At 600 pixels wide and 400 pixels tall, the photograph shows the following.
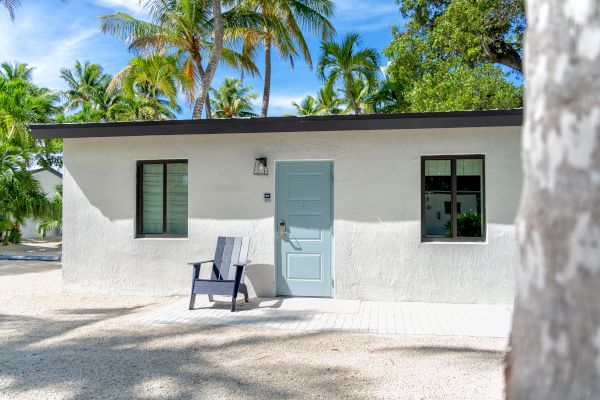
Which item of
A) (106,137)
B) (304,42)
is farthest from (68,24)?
(106,137)

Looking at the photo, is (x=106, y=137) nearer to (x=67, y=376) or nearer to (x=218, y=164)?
(x=218, y=164)

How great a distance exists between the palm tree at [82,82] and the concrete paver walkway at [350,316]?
101 ft

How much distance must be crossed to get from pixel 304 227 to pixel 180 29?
41.5 ft

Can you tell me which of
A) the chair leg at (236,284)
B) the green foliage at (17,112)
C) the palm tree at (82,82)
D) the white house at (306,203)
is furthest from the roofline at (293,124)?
the palm tree at (82,82)

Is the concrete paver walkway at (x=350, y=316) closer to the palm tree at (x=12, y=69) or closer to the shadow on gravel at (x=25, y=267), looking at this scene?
the shadow on gravel at (x=25, y=267)

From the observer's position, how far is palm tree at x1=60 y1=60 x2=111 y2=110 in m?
33.7

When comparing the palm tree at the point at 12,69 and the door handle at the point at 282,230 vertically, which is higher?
the palm tree at the point at 12,69

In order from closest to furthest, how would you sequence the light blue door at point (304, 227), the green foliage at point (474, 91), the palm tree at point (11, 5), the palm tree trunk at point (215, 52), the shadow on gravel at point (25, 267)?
1. the light blue door at point (304, 227)
2. the shadow on gravel at point (25, 267)
3. the palm tree at point (11, 5)
4. the green foliage at point (474, 91)
5. the palm tree trunk at point (215, 52)

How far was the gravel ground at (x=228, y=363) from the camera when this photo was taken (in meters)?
3.82

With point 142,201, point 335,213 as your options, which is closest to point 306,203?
point 335,213

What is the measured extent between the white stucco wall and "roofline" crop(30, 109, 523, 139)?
0.86ft

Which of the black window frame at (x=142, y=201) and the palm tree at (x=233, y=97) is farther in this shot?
the palm tree at (x=233, y=97)

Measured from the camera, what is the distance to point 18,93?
19156 mm

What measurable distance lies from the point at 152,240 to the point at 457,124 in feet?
16.8
